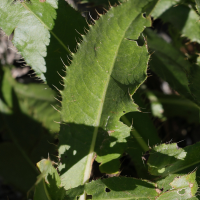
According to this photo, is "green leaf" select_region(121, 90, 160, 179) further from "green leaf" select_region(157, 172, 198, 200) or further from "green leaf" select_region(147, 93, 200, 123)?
"green leaf" select_region(147, 93, 200, 123)

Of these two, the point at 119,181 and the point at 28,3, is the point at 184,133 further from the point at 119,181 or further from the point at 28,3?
the point at 28,3

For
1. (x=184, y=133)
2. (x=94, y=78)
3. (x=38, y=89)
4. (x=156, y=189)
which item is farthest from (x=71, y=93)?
(x=184, y=133)

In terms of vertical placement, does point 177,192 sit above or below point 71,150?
below

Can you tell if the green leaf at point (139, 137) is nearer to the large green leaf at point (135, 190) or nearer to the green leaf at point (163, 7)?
the large green leaf at point (135, 190)

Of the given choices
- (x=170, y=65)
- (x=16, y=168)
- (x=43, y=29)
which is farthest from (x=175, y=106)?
(x=16, y=168)


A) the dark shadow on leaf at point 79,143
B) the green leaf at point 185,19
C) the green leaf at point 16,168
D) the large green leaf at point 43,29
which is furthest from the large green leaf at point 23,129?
the green leaf at point 185,19

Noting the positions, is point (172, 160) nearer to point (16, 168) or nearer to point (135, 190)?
point (135, 190)
